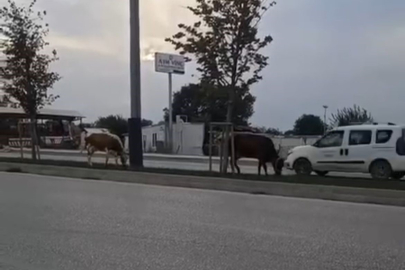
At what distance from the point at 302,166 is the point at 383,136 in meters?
2.93

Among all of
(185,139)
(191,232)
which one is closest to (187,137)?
(185,139)

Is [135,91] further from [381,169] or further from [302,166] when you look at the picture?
[381,169]

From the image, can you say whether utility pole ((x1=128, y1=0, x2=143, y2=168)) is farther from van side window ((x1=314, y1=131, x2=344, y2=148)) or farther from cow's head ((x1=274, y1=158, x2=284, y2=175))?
van side window ((x1=314, y1=131, x2=344, y2=148))

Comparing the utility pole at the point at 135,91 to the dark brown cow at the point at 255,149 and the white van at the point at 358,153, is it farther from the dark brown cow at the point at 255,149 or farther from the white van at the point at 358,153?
the white van at the point at 358,153

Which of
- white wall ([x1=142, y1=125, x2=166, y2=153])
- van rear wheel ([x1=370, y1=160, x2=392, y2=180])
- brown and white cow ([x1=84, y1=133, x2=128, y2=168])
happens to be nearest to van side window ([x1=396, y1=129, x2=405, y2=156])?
van rear wheel ([x1=370, y1=160, x2=392, y2=180])

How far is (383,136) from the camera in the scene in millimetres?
19500

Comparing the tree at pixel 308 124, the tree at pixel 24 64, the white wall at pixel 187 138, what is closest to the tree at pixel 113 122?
the tree at pixel 308 124

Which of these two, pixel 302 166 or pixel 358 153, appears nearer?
pixel 358 153

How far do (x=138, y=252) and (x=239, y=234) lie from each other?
71.2 inches

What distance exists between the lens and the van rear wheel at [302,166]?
20828 millimetres

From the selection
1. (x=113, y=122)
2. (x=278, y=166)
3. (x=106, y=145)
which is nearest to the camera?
(x=278, y=166)

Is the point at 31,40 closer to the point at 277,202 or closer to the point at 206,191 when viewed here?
the point at 206,191

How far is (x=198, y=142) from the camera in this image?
50.0 metres

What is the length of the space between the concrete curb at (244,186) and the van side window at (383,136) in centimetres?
622
